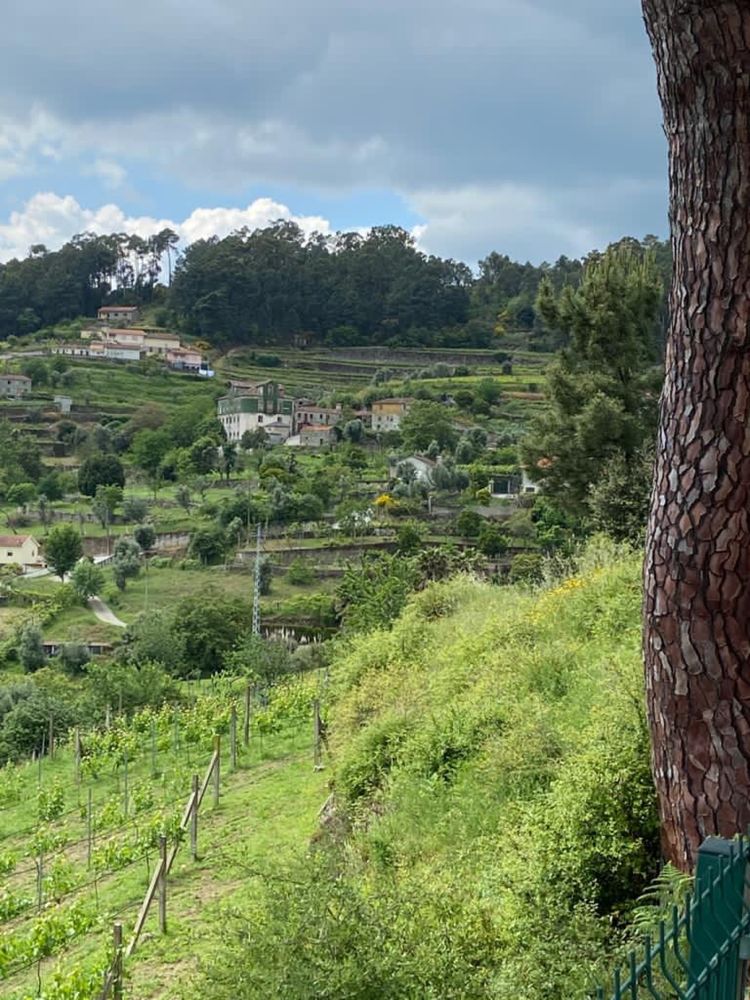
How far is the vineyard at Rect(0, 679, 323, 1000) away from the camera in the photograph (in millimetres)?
6555

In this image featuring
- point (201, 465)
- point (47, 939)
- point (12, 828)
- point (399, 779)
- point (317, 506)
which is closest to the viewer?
point (399, 779)

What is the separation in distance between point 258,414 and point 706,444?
54280 millimetres

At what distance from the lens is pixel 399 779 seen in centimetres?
576

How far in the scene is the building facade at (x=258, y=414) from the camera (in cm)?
5594

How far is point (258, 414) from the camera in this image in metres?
56.8

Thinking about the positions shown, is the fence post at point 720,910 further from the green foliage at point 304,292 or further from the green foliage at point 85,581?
the green foliage at point 304,292

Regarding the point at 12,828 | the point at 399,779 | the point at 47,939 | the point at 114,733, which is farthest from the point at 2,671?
the point at 399,779

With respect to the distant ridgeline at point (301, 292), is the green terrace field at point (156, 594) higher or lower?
lower

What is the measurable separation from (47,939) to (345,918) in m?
4.38

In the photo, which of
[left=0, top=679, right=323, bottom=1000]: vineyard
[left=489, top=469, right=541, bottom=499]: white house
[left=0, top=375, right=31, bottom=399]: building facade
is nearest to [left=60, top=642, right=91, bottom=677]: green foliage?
[left=0, top=679, right=323, bottom=1000]: vineyard

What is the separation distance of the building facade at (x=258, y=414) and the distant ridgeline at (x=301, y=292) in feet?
63.5

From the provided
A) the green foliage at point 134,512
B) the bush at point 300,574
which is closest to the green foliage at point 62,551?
the green foliage at point 134,512

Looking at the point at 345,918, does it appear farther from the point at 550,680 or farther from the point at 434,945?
the point at 550,680

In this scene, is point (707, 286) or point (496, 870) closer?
point (707, 286)
